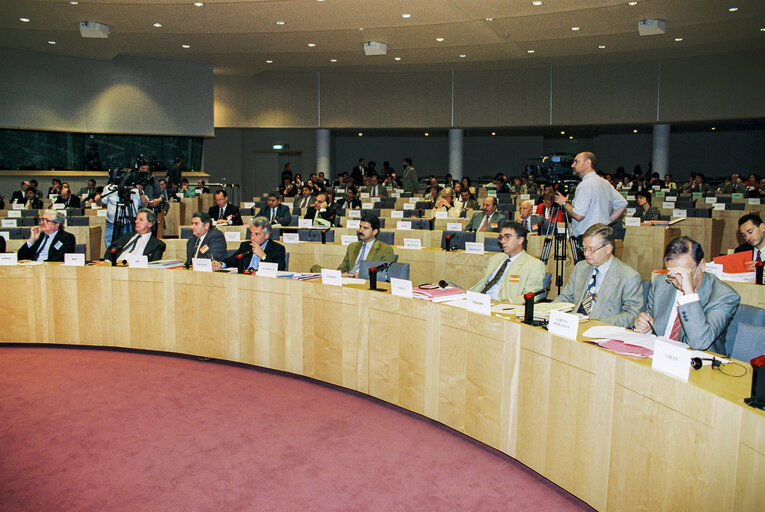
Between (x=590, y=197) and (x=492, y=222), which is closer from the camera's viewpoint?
(x=590, y=197)

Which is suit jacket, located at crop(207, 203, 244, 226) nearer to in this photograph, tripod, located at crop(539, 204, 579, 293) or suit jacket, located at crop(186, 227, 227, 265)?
suit jacket, located at crop(186, 227, 227, 265)

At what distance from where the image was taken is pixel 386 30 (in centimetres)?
1213

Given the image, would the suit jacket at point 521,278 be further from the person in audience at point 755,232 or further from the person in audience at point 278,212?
the person in audience at point 278,212

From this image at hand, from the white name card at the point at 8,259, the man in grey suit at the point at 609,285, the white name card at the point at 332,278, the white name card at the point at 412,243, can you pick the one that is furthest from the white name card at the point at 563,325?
the white name card at the point at 8,259

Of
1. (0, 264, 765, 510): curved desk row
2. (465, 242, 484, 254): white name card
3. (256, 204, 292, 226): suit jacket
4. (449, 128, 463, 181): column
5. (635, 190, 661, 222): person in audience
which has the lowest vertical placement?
(0, 264, 765, 510): curved desk row

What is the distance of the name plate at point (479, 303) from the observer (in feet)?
11.8

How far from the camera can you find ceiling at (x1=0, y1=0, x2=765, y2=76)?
1033cm

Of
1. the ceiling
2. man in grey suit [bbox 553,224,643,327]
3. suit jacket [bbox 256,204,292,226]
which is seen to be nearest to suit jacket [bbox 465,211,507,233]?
suit jacket [bbox 256,204,292,226]

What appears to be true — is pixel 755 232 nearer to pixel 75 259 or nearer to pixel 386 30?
pixel 75 259

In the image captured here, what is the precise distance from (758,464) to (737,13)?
11.2m

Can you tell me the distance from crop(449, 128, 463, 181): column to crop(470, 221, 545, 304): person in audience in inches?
537

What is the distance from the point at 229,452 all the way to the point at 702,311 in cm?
251

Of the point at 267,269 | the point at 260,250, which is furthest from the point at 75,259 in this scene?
the point at 267,269

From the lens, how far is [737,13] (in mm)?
10930
